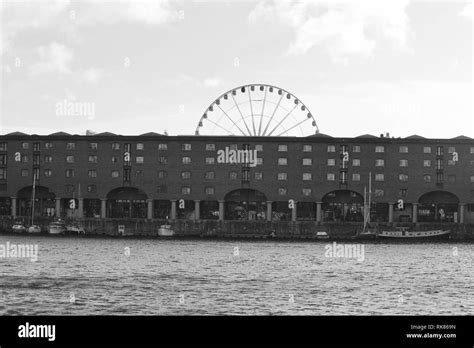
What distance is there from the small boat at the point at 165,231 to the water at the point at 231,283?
24.7 metres

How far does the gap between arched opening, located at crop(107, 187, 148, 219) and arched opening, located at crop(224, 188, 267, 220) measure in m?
12.8

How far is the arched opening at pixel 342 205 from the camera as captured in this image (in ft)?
376

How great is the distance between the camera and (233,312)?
36.1m

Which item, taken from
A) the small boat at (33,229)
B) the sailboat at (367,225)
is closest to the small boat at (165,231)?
the small boat at (33,229)

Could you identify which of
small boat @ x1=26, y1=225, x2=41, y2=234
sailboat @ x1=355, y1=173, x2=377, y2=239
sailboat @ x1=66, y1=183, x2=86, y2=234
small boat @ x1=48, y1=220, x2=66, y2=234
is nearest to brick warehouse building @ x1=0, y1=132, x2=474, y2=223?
sailboat @ x1=355, y1=173, x2=377, y2=239

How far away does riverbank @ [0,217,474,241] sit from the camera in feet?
363

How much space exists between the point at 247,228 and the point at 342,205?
14500 millimetres

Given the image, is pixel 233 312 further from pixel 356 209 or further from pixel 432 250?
pixel 356 209

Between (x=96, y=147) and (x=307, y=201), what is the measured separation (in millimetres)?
32676

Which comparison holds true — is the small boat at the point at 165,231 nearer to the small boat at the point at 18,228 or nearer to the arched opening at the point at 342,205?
the small boat at the point at 18,228

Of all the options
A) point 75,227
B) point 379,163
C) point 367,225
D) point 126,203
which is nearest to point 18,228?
point 75,227

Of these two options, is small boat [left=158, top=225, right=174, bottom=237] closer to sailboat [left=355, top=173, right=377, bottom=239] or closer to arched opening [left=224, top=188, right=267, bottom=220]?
arched opening [left=224, top=188, right=267, bottom=220]

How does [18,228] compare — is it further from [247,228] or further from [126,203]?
[247,228]

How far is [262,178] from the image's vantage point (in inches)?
4496
